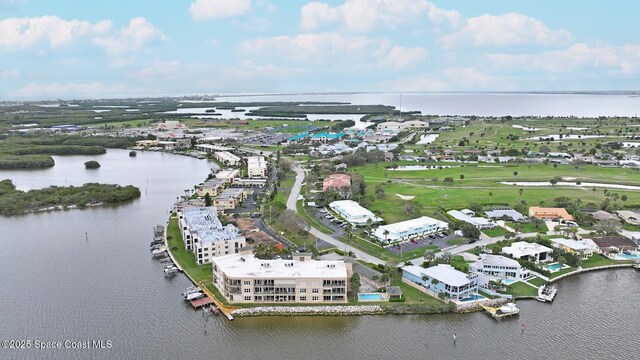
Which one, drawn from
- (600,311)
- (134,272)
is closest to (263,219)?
(134,272)

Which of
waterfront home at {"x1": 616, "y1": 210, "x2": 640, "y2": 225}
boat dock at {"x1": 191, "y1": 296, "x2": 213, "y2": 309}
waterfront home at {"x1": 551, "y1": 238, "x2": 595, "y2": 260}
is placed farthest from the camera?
waterfront home at {"x1": 616, "y1": 210, "x2": 640, "y2": 225}

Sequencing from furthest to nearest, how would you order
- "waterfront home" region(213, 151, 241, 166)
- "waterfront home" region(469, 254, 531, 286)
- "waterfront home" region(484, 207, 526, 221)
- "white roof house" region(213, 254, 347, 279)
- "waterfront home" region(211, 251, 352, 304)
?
"waterfront home" region(213, 151, 241, 166) < "waterfront home" region(484, 207, 526, 221) < "waterfront home" region(469, 254, 531, 286) < "white roof house" region(213, 254, 347, 279) < "waterfront home" region(211, 251, 352, 304)

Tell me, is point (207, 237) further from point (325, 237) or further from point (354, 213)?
point (354, 213)

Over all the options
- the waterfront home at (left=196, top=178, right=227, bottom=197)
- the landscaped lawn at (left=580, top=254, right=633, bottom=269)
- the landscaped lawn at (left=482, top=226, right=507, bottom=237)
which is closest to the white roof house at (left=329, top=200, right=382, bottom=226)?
the landscaped lawn at (left=482, top=226, right=507, bottom=237)

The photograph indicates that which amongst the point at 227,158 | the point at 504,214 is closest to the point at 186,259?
the point at 504,214

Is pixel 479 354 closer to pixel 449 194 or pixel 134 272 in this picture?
pixel 134 272

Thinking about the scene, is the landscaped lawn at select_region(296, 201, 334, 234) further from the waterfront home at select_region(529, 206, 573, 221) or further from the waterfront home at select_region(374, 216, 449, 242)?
the waterfront home at select_region(529, 206, 573, 221)
